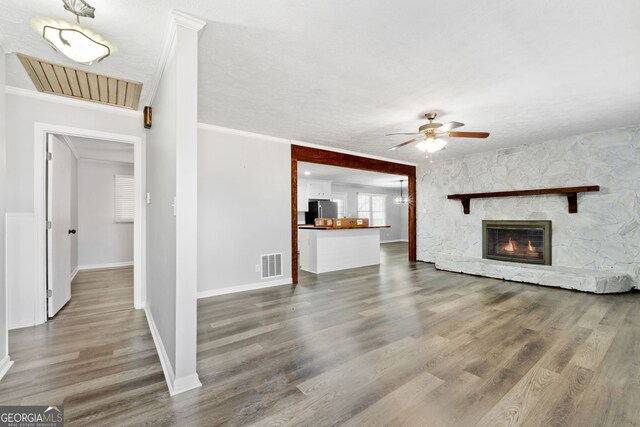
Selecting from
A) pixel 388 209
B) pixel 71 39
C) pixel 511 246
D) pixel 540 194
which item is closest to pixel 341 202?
pixel 388 209

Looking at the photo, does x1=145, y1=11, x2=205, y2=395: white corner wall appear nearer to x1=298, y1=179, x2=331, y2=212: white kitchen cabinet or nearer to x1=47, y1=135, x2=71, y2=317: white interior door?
x1=47, y1=135, x2=71, y2=317: white interior door

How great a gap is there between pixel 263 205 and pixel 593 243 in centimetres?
523

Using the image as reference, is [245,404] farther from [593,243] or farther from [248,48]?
[593,243]

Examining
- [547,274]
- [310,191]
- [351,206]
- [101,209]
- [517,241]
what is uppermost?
[310,191]

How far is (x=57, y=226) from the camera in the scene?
309 centimetres

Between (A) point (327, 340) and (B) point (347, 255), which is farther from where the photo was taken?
(B) point (347, 255)

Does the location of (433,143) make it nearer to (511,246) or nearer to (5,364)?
(511,246)

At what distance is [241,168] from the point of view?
3.98 metres

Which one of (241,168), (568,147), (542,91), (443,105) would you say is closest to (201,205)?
(241,168)

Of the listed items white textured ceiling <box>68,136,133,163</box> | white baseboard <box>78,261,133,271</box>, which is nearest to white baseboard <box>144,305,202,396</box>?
white textured ceiling <box>68,136,133,163</box>

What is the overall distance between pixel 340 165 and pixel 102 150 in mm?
4382

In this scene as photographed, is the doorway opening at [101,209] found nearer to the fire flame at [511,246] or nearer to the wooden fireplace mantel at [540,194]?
Result: the wooden fireplace mantel at [540,194]

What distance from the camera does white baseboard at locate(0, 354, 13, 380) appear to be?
1.87 metres

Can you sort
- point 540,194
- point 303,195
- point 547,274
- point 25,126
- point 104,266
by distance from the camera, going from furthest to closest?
1. point 303,195
2. point 104,266
3. point 540,194
4. point 547,274
5. point 25,126
